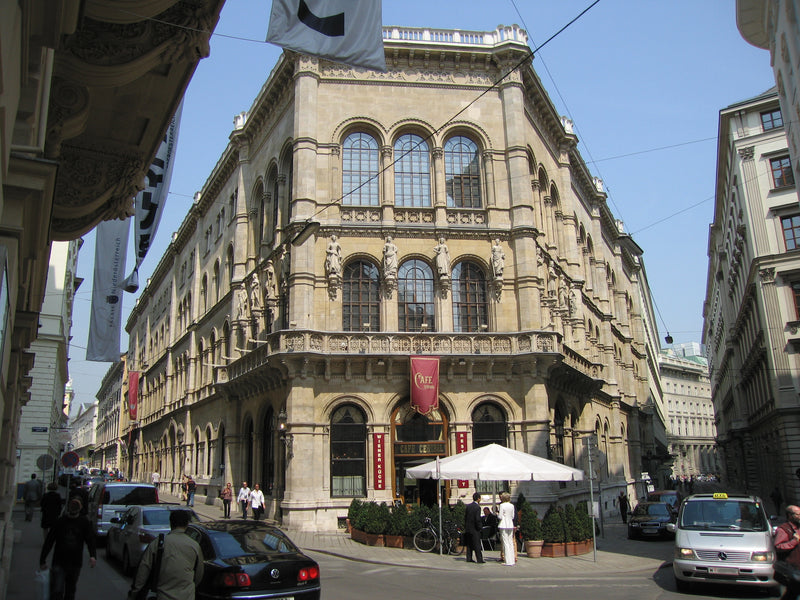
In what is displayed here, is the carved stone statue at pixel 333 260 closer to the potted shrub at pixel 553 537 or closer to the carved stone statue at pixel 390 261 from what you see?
the carved stone statue at pixel 390 261

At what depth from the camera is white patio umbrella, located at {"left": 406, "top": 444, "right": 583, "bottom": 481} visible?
17.8 m

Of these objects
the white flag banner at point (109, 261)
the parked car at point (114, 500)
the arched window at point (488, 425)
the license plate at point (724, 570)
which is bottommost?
the license plate at point (724, 570)

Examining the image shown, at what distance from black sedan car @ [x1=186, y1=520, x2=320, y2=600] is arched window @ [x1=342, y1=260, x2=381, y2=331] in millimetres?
16916

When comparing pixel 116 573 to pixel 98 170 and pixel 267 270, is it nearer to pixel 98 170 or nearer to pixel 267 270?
pixel 98 170

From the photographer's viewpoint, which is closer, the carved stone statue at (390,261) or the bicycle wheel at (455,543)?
the bicycle wheel at (455,543)

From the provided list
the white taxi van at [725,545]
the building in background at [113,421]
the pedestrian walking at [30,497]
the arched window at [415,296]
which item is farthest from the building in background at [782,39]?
the building in background at [113,421]

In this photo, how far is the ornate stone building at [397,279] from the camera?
25.4 m

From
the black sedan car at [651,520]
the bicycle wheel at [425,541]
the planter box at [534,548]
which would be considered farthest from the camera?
the black sedan car at [651,520]

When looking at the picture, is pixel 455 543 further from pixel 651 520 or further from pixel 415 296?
pixel 415 296

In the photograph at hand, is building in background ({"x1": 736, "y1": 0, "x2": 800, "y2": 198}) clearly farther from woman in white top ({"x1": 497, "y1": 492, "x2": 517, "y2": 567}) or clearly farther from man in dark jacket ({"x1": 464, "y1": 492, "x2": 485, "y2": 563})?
man in dark jacket ({"x1": 464, "y1": 492, "x2": 485, "y2": 563})

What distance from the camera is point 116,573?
49.5 feet

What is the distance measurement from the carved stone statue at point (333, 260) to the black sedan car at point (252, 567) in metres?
17.0

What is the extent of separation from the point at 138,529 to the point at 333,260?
14.2 metres

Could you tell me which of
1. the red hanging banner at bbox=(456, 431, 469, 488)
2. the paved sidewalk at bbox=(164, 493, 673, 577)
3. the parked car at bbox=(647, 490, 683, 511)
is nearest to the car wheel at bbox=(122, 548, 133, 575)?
the paved sidewalk at bbox=(164, 493, 673, 577)
